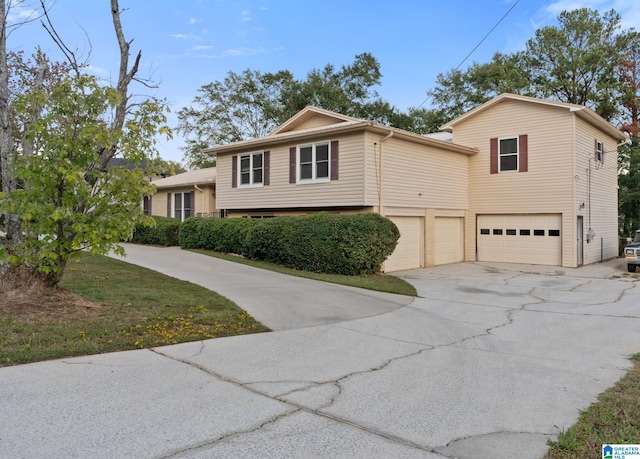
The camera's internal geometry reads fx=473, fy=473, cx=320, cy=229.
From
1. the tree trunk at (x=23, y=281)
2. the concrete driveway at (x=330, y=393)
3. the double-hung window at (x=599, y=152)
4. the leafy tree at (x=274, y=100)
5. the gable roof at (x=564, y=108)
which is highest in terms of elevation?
the leafy tree at (x=274, y=100)

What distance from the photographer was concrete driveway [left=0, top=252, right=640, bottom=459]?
3.53 meters

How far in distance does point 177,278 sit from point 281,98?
91.7ft

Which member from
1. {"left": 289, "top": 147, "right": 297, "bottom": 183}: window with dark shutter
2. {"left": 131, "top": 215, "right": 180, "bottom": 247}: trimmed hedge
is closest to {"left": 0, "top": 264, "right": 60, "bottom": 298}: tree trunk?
{"left": 289, "top": 147, "right": 297, "bottom": 183}: window with dark shutter

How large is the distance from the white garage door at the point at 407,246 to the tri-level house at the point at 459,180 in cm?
6

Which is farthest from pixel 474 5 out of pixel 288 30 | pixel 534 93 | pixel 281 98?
pixel 281 98

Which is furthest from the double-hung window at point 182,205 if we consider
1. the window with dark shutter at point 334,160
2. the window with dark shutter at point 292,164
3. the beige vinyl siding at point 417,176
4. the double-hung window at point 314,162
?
the beige vinyl siding at point 417,176

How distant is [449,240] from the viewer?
19.2 metres

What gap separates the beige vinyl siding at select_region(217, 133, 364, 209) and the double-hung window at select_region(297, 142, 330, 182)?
218 mm

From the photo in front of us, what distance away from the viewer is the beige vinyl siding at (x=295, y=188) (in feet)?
49.9

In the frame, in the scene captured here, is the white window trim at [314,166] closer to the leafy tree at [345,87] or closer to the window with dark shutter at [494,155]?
the window with dark shutter at [494,155]

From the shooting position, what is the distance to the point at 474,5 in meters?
13.2

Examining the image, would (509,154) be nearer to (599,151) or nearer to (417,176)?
(599,151)

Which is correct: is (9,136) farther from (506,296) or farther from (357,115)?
(357,115)

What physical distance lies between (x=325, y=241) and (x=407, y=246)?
14.3 feet
